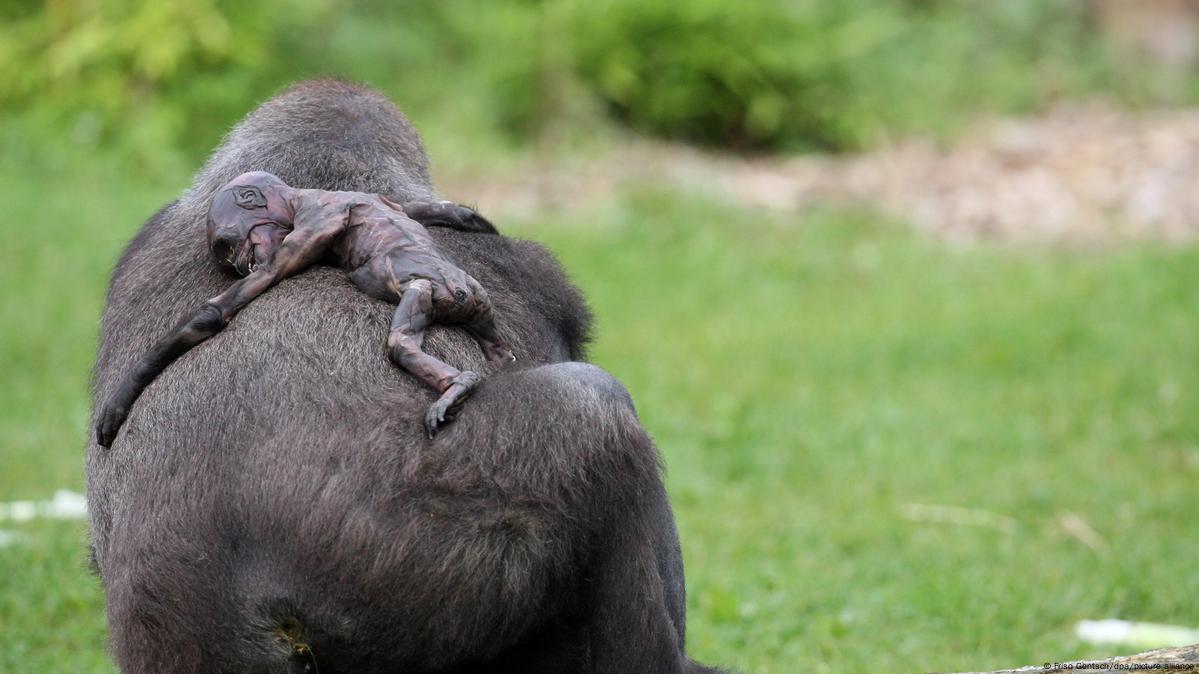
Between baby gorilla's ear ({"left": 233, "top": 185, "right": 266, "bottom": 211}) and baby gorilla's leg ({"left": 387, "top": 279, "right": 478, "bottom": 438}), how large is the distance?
0.45 meters

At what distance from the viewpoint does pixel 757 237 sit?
11875 millimetres

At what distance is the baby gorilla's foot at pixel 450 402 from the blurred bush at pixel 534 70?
1013cm

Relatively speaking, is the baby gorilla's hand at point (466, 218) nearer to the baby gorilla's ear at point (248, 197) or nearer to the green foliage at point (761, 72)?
the baby gorilla's ear at point (248, 197)

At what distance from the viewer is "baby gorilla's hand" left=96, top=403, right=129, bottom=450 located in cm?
355

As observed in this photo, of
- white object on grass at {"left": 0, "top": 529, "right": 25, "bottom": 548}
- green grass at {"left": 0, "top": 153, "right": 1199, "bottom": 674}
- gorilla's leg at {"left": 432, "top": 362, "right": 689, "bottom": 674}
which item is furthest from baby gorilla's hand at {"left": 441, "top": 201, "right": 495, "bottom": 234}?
white object on grass at {"left": 0, "top": 529, "right": 25, "bottom": 548}

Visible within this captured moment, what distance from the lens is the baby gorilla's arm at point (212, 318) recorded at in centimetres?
351

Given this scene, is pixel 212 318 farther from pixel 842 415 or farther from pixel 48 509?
pixel 842 415

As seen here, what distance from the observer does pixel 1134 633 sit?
5512 mm

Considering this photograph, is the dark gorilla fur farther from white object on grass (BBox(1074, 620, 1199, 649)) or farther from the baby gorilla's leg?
white object on grass (BBox(1074, 620, 1199, 649))

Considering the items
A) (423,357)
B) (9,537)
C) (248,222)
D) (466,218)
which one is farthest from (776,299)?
(423,357)

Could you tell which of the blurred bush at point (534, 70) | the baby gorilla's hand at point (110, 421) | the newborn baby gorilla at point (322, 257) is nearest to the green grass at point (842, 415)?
the blurred bush at point (534, 70)

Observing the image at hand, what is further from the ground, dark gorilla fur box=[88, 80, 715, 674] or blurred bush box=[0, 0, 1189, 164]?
blurred bush box=[0, 0, 1189, 164]

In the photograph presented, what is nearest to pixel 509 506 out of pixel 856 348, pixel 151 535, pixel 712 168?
pixel 151 535

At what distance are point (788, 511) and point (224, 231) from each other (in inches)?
170
